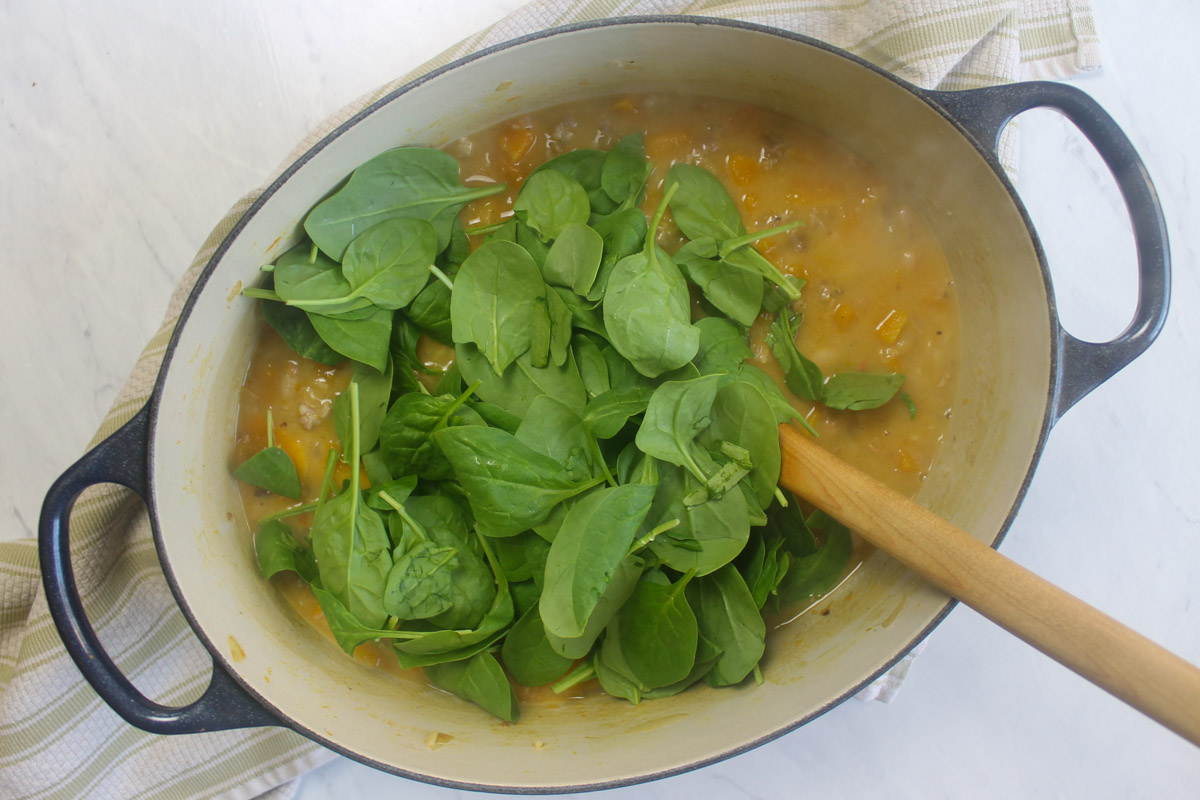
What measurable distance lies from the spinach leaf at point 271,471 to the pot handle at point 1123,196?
2.66 ft

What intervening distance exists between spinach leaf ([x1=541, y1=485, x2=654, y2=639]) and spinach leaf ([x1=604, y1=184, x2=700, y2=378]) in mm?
138

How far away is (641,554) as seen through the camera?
0.87 metres

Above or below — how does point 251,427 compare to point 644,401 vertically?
below

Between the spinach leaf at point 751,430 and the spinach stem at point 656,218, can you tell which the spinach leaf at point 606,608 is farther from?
the spinach stem at point 656,218

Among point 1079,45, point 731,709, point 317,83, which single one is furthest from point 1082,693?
point 317,83

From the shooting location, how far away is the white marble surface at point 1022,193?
1.07 meters

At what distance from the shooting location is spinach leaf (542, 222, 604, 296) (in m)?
0.87

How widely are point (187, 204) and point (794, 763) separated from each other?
43.1 inches

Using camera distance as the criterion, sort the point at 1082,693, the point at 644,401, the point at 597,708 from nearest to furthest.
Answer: the point at 644,401 < the point at 597,708 < the point at 1082,693

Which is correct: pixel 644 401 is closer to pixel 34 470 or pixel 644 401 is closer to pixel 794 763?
pixel 794 763

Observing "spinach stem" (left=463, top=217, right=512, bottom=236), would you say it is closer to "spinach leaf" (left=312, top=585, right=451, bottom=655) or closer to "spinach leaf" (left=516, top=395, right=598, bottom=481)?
"spinach leaf" (left=516, top=395, right=598, bottom=481)

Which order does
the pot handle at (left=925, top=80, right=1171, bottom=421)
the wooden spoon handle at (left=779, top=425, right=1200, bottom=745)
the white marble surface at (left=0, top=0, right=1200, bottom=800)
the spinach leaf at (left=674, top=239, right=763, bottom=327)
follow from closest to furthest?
the wooden spoon handle at (left=779, top=425, right=1200, bottom=745), the pot handle at (left=925, top=80, right=1171, bottom=421), the spinach leaf at (left=674, top=239, right=763, bottom=327), the white marble surface at (left=0, top=0, right=1200, bottom=800)

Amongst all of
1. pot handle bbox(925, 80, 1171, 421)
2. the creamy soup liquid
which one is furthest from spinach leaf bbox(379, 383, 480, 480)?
pot handle bbox(925, 80, 1171, 421)

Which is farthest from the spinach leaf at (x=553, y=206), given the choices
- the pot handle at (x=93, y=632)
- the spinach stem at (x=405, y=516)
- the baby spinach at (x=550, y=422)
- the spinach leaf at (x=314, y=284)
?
the pot handle at (x=93, y=632)
